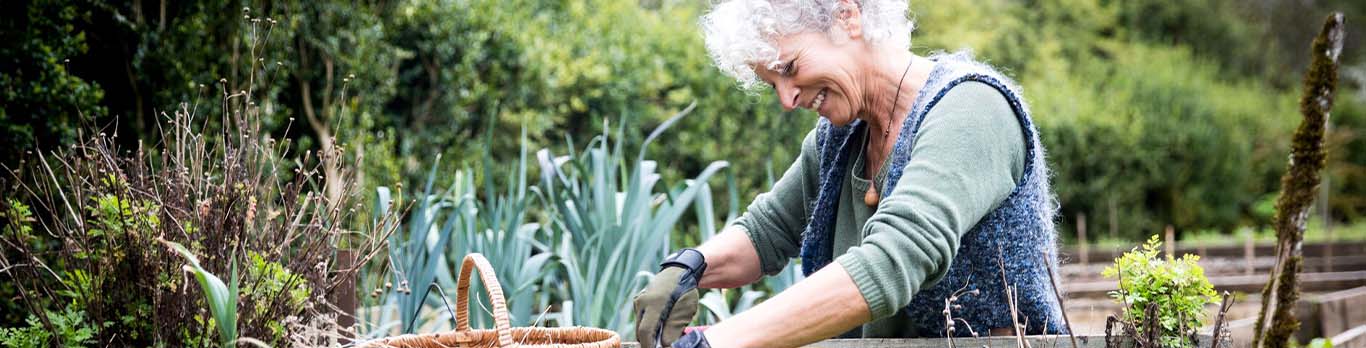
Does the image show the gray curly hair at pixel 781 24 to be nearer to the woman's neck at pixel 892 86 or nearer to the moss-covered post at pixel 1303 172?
the woman's neck at pixel 892 86

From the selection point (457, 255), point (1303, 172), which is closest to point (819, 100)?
point (1303, 172)

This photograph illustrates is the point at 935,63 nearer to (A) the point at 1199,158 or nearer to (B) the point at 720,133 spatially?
(B) the point at 720,133

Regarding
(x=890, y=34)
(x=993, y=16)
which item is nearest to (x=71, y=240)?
(x=890, y=34)

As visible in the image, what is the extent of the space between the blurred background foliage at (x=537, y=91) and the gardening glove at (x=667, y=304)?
563mm

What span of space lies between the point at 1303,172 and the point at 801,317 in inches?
22.3

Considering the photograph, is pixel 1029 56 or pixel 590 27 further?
pixel 1029 56

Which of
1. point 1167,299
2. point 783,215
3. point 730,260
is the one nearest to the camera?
point 1167,299

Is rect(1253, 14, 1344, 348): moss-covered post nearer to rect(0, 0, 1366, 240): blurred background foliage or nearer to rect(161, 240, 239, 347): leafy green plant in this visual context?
rect(0, 0, 1366, 240): blurred background foliage

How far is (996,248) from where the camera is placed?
162 cm

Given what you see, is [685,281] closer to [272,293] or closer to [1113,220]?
[272,293]

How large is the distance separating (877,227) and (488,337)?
2.19ft

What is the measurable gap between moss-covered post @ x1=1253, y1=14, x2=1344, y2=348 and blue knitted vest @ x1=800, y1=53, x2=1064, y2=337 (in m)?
0.43

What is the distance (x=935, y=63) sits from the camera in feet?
5.72

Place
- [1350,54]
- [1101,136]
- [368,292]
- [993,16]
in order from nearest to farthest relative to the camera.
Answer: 1. [368,292]
2. [1101,136]
3. [993,16]
4. [1350,54]
